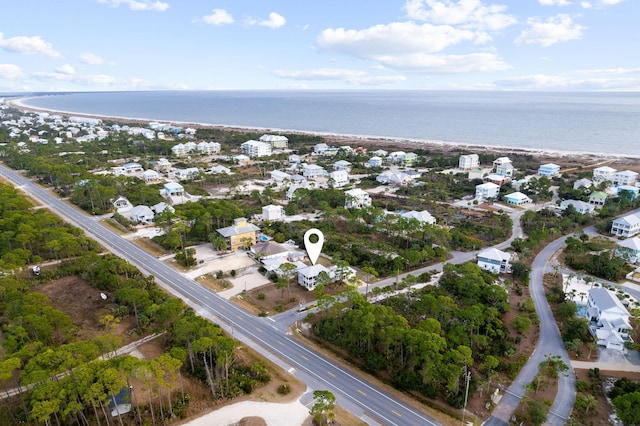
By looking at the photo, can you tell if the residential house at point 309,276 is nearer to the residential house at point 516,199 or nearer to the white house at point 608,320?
the white house at point 608,320

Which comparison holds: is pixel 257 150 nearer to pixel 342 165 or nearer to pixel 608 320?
pixel 342 165

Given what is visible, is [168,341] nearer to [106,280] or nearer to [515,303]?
[106,280]

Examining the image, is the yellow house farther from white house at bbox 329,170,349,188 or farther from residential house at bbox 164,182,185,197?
white house at bbox 329,170,349,188

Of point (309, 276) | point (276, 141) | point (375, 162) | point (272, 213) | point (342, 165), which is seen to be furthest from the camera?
point (276, 141)

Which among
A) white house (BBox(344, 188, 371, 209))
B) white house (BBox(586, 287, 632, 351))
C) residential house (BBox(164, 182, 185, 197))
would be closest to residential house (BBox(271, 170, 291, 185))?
residential house (BBox(164, 182, 185, 197))

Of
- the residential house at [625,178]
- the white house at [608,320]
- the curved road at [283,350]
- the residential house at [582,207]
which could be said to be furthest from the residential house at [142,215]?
the residential house at [625,178]

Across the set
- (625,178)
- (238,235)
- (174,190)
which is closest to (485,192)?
(625,178)

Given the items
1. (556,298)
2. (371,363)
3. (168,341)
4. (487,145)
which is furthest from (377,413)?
(487,145)
